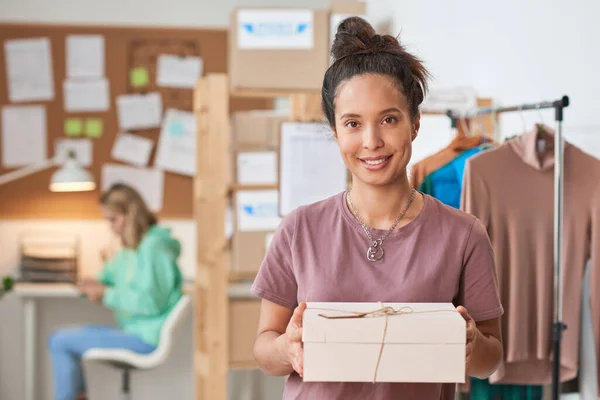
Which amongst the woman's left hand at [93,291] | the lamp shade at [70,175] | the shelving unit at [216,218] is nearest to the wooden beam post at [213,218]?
the shelving unit at [216,218]

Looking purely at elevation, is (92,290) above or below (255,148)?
below

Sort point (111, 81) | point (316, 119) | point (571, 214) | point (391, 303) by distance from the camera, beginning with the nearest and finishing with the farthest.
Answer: point (391, 303)
point (571, 214)
point (316, 119)
point (111, 81)

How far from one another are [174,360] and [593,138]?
2714 millimetres

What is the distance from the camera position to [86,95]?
15.8ft

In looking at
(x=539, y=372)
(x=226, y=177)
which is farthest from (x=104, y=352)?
(x=539, y=372)

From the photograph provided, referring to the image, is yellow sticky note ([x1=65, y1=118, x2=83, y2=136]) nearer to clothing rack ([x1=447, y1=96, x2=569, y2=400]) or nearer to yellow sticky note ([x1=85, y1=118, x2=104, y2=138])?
yellow sticky note ([x1=85, y1=118, x2=104, y2=138])

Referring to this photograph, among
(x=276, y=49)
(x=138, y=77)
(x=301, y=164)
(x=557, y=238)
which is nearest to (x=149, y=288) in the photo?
(x=301, y=164)

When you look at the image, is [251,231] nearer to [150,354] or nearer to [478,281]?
[150,354]

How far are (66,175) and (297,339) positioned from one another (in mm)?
3225

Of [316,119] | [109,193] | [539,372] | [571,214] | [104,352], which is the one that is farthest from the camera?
[109,193]

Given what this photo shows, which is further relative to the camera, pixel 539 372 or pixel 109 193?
pixel 109 193

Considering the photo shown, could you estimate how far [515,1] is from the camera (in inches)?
106

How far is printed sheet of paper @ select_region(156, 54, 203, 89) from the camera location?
483cm

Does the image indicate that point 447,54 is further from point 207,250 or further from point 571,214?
point 571,214
